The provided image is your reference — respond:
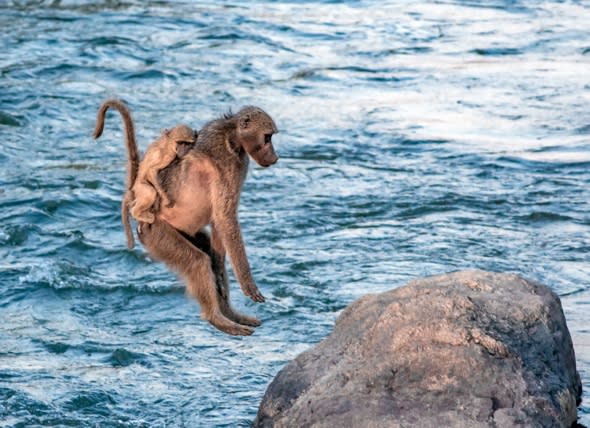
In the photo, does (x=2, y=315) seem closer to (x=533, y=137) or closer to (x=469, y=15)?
(x=533, y=137)

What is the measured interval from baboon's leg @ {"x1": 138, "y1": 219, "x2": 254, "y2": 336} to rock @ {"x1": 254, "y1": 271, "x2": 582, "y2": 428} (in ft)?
2.13

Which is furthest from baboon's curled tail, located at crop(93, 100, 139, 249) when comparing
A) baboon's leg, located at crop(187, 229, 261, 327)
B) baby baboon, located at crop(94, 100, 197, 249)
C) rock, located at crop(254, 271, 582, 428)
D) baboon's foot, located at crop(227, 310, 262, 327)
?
rock, located at crop(254, 271, 582, 428)

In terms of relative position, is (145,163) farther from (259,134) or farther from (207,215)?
(259,134)

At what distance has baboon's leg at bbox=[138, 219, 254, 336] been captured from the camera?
27.4 feet

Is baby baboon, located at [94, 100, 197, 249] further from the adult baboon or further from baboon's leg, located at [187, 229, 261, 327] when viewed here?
baboon's leg, located at [187, 229, 261, 327]

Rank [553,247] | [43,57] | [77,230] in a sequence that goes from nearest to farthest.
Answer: [553,247] < [77,230] < [43,57]

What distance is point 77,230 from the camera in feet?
43.9

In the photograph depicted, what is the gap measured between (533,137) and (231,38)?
217 inches

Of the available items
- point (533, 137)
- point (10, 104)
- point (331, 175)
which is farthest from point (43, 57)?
point (533, 137)

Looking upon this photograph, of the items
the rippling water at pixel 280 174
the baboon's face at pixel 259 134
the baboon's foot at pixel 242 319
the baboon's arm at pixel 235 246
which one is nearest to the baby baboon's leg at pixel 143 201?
the baboon's arm at pixel 235 246

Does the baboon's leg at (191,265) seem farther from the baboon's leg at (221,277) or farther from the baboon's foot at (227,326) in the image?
the baboon's leg at (221,277)

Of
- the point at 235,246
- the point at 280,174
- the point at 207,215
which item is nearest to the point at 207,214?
the point at 207,215

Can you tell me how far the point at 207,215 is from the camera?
850 cm

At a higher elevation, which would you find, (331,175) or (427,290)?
(427,290)
